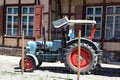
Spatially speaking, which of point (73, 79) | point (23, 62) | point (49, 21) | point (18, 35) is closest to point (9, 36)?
point (18, 35)

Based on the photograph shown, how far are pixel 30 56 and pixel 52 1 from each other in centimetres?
619

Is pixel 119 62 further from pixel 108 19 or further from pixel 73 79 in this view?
pixel 73 79

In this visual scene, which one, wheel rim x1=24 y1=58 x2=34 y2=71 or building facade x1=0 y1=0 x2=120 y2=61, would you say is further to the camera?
building facade x1=0 y1=0 x2=120 y2=61

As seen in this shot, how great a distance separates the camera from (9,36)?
19.2m

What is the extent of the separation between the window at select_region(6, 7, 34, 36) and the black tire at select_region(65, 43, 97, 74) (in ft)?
22.7

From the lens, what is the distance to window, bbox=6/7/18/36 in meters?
19.1

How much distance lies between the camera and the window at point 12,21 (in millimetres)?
19141

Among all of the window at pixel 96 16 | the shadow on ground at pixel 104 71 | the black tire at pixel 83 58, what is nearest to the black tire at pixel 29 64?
the shadow on ground at pixel 104 71

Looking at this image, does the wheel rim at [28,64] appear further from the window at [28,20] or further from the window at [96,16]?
the window at [28,20]

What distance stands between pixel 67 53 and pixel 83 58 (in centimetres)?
63

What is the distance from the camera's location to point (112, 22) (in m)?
16.6

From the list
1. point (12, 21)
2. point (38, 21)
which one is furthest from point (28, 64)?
point (12, 21)

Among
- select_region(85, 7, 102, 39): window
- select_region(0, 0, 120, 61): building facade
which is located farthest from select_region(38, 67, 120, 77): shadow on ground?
select_region(85, 7, 102, 39): window

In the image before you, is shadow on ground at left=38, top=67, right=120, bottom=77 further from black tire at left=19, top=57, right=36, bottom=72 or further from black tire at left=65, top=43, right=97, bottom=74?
black tire at left=19, top=57, right=36, bottom=72
